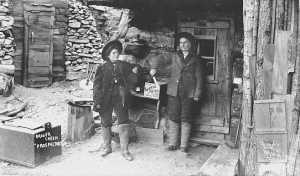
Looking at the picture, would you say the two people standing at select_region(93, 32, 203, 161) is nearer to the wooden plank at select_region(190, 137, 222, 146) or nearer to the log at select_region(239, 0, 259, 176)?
the wooden plank at select_region(190, 137, 222, 146)

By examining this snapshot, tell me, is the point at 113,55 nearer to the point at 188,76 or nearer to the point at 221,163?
the point at 188,76

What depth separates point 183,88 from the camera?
7781mm

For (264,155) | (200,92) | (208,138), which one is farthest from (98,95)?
(264,155)

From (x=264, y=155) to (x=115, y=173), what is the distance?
8.71 feet

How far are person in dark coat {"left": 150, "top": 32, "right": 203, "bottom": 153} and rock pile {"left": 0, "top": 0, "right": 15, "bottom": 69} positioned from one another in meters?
6.06

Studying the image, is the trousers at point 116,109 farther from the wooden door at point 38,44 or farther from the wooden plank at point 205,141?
the wooden door at point 38,44

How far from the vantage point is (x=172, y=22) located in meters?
8.47

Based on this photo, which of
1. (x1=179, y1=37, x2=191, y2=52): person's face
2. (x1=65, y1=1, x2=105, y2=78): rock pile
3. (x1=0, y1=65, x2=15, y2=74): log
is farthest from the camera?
(x1=65, y1=1, x2=105, y2=78): rock pile

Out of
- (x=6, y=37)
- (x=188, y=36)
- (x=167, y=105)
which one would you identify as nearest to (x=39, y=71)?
(x=6, y=37)

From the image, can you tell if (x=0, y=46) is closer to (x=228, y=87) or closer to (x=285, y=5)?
(x=228, y=87)

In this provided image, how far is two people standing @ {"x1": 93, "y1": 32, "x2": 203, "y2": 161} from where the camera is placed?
7.71 m

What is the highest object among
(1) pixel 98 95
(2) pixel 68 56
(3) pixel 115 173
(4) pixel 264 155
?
(2) pixel 68 56

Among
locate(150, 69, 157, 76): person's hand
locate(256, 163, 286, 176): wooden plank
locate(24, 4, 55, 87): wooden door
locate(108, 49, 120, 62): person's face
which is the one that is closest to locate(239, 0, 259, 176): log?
locate(256, 163, 286, 176): wooden plank

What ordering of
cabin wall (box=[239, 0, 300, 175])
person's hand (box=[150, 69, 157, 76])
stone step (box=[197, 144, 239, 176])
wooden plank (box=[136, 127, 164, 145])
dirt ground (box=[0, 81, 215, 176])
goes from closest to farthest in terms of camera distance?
cabin wall (box=[239, 0, 300, 175])
stone step (box=[197, 144, 239, 176])
dirt ground (box=[0, 81, 215, 176])
person's hand (box=[150, 69, 157, 76])
wooden plank (box=[136, 127, 164, 145])
